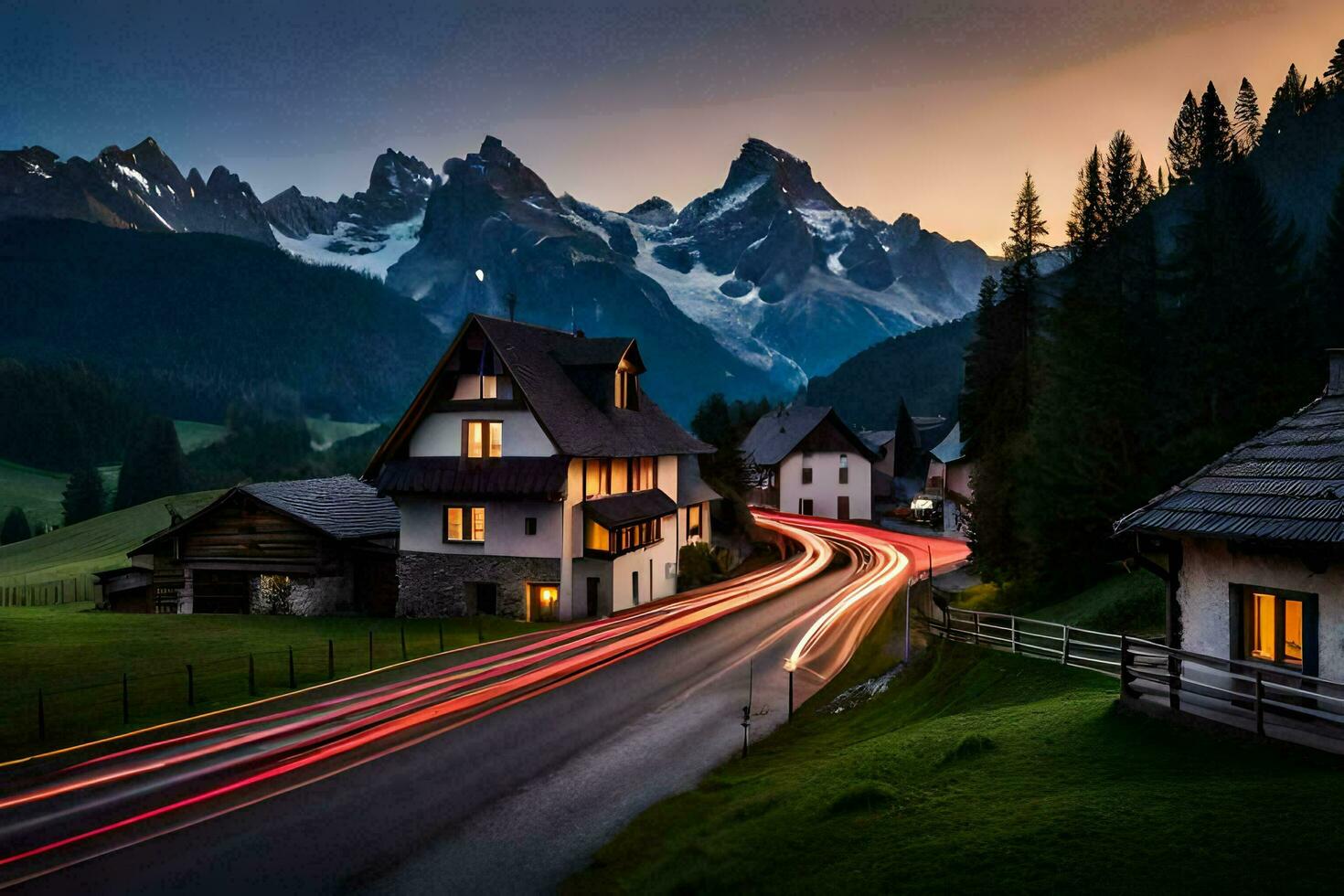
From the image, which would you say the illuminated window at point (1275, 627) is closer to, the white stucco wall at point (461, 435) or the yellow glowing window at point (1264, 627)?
the yellow glowing window at point (1264, 627)

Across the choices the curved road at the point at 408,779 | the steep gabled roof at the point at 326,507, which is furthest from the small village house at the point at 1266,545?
the steep gabled roof at the point at 326,507

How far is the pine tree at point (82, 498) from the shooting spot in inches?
4641

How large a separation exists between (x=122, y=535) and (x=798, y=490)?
212 feet

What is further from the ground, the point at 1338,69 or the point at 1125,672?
the point at 1338,69

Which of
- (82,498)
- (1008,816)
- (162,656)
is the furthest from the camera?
(82,498)

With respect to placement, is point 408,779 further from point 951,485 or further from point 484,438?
point 951,485

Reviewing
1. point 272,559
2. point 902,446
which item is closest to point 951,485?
point 902,446

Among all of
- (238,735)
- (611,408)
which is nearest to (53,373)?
(611,408)

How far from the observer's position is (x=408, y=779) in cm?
1725

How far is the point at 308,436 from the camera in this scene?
17812 centimetres

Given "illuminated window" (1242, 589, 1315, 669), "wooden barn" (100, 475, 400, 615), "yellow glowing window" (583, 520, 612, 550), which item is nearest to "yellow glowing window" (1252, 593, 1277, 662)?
"illuminated window" (1242, 589, 1315, 669)

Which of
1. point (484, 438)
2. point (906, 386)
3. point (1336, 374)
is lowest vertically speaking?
point (484, 438)

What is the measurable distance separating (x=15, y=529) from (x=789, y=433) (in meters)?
96.7

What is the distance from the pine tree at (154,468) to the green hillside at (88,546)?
39.7 meters
